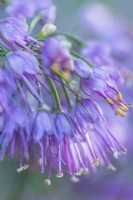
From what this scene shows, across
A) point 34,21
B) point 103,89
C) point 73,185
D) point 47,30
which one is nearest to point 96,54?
point 34,21

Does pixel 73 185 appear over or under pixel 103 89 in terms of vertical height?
under

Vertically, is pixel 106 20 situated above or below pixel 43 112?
below

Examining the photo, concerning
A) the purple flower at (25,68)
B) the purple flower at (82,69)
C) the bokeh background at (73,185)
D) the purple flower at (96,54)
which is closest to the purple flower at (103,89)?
the purple flower at (82,69)

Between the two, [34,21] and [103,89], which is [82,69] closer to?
[103,89]

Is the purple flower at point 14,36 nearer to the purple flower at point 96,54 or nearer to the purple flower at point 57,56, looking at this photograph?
the purple flower at point 57,56

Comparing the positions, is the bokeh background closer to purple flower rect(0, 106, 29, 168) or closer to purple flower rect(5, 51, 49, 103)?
purple flower rect(0, 106, 29, 168)

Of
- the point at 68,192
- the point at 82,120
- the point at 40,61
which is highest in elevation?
the point at 40,61

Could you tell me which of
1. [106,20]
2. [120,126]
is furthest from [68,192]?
[106,20]

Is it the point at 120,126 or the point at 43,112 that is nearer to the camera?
the point at 43,112

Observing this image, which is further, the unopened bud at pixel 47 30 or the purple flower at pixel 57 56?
the unopened bud at pixel 47 30

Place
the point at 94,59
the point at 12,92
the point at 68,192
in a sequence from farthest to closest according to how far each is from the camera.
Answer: the point at 68,192 → the point at 94,59 → the point at 12,92

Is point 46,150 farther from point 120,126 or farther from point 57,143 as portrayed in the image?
point 120,126
